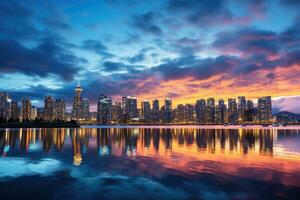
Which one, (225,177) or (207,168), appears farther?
(207,168)

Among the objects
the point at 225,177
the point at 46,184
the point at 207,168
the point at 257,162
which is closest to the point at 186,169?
the point at 207,168

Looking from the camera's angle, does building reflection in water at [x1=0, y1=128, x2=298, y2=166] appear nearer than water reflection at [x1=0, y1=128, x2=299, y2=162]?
Yes

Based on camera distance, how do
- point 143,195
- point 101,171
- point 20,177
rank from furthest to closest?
point 101,171 < point 20,177 < point 143,195

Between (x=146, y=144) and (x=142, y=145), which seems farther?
(x=146, y=144)

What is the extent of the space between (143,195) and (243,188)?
584 cm

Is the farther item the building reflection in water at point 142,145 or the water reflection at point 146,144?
the water reflection at point 146,144

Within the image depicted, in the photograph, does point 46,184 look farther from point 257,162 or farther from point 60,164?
point 257,162

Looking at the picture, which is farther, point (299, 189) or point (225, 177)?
point (225, 177)

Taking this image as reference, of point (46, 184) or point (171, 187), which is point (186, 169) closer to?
point (171, 187)

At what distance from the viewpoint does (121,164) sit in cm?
2531

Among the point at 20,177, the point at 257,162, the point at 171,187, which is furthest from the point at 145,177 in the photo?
the point at 257,162

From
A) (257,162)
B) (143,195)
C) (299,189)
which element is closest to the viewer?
(143,195)

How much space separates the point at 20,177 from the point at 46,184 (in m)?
3.41

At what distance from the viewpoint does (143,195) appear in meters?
14.5
